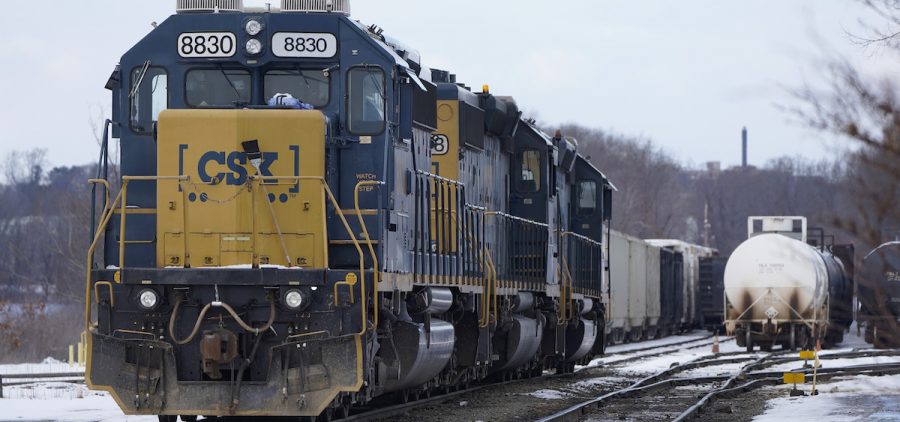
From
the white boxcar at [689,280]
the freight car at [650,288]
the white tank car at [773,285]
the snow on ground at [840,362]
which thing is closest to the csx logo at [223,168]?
the snow on ground at [840,362]

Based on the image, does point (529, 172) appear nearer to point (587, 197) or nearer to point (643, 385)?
point (643, 385)

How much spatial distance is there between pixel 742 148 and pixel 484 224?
128m

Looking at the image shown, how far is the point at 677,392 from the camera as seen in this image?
62.0 feet

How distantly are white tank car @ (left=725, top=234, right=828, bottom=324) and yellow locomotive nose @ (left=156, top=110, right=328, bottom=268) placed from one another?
74.3 feet

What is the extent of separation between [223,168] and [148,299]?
1.26 m

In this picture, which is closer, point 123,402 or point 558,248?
point 123,402

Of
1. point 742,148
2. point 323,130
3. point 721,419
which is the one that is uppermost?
point 742,148

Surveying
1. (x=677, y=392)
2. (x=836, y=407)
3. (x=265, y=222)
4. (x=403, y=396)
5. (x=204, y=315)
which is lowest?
(x=677, y=392)

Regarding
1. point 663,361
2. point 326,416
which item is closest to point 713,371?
point 663,361

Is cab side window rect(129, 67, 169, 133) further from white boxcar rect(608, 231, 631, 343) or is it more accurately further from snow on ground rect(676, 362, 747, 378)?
white boxcar rect(608, 231, 631, 343)

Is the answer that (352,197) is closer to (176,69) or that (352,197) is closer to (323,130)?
(323,130)

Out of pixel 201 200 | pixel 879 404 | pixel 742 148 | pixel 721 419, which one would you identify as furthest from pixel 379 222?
pixel 742 148

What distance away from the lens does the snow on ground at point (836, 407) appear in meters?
13.9

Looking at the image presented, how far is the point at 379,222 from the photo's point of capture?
39.4 feet
